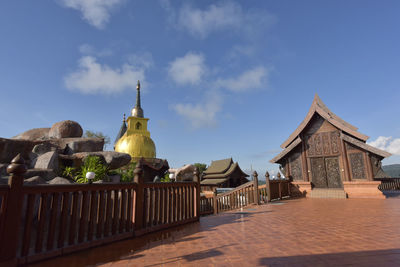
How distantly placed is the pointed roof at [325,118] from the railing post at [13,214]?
45.2ft

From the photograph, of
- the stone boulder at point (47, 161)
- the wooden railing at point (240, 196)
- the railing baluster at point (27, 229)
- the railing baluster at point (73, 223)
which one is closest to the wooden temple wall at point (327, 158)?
the wooden railing at point (240, 196)

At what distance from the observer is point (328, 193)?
1143 centimetres

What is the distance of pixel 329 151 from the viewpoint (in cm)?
1228

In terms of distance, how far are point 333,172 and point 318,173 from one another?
0.79 meters

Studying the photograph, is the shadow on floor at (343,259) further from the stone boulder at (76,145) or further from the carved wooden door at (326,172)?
the stone boulder at (76,145)

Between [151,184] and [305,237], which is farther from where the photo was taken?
[151,184]

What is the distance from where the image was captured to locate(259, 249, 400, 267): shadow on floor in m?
2.59

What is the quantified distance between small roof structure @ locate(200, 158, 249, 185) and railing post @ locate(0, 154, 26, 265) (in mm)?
23084

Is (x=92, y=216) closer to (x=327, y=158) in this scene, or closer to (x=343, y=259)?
(x=343, y=259)

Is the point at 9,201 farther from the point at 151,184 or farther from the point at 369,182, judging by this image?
the point at 369,182

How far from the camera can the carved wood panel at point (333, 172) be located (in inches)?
470

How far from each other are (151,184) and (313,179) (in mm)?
11583

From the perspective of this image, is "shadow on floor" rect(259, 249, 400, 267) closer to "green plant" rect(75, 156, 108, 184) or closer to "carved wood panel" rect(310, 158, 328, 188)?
"carved wood panel" rect(310, 158, 328, 188)

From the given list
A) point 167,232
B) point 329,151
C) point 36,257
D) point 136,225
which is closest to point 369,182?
point 329,151
